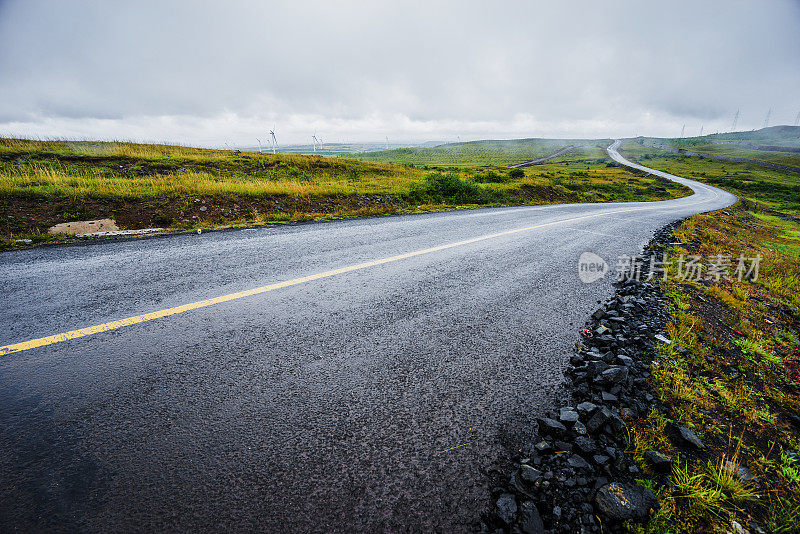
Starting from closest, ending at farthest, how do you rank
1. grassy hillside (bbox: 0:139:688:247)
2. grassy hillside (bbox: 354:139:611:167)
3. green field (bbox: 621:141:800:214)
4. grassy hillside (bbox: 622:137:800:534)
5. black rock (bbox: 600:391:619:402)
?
1. grassy hillside (bbox: 622:137:800:534)
2. black rock (bbox: 600:391:619:402)
3. grassy hillside (bbox: 0:139:688:247)
4. green field (bbox: 621:141:800:214)
5. grassy hillside (bbox: 354:139:611:167)

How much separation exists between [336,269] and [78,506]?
11.3 ft

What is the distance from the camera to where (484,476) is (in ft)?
5.61

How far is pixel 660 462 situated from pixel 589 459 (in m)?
0.38

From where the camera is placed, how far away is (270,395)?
217 cm

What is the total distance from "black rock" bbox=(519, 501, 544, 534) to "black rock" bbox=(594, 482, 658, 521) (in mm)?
352

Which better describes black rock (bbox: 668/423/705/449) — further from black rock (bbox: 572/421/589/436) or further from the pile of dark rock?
black rock (bbox: 572/421/589/436)

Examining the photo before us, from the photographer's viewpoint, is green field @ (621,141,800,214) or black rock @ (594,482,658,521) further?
green field @ (621,141,800,214)

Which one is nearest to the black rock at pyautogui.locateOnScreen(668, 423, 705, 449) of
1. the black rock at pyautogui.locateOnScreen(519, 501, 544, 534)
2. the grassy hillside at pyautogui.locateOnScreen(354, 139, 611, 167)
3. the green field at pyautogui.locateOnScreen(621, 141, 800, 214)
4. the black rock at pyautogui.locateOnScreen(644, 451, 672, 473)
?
the black rock at pyautogui.locateOnScreen(644, 451, 672, 473)

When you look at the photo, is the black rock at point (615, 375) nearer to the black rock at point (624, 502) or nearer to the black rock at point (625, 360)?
the black rock at point (625, 360)

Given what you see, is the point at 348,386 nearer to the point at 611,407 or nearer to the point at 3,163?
the point at 611,407

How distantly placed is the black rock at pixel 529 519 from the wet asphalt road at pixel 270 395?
0.71ft

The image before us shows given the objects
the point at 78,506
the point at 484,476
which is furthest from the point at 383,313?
the point at 78,506

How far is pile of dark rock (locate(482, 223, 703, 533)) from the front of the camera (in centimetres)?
154

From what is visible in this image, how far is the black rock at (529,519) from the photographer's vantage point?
149cm
